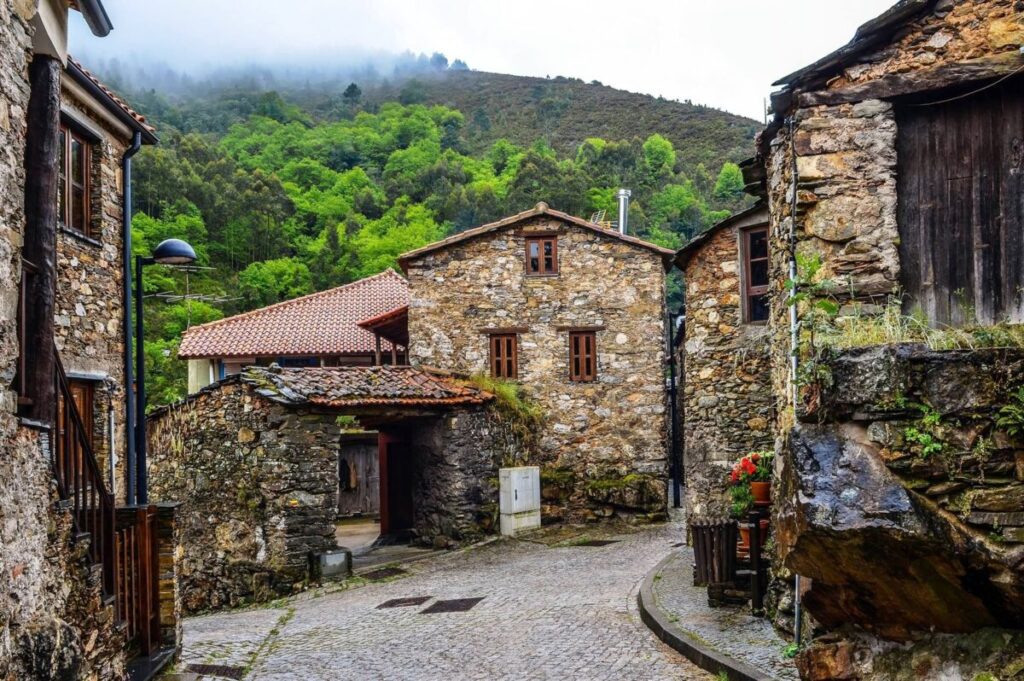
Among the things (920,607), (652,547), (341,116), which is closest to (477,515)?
(652,547)

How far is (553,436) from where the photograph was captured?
65.5 ft

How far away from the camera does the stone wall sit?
5.56 m

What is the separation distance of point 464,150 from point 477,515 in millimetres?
53149

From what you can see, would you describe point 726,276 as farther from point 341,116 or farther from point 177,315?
point 341,116

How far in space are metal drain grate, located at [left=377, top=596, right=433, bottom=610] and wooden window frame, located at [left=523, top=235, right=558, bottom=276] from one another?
894 cm

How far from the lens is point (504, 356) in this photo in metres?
19.9

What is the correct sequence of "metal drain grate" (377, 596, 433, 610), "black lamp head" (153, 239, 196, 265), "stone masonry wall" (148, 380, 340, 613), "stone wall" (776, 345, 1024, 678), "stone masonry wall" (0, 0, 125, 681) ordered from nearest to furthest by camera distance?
1. "stone masonry wall" (0, 0, 125, 681)
2. "stone wall" (776, 345, 1024, 678)
3. "black lamp head" (153, 239, 196, 265)
4. "metal drain grate" (377, 596, 433, 610)
5. "stone masonry wall" (148, 380, 340, 613)

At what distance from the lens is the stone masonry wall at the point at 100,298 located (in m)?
10.8

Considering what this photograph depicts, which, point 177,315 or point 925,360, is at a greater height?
point 177,315

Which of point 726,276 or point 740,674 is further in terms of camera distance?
point 726,276

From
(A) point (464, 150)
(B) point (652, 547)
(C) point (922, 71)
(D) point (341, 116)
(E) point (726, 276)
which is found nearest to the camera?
(C) point (922, 71)

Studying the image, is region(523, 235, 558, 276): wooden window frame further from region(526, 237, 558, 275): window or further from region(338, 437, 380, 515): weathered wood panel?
region(338, 437, 380, 515): weathered wood panel

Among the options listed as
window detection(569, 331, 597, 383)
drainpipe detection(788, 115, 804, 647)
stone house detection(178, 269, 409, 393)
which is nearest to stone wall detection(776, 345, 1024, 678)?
drainpipe detection(788, 115, 804, 647)

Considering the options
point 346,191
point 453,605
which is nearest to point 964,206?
point 453,605
